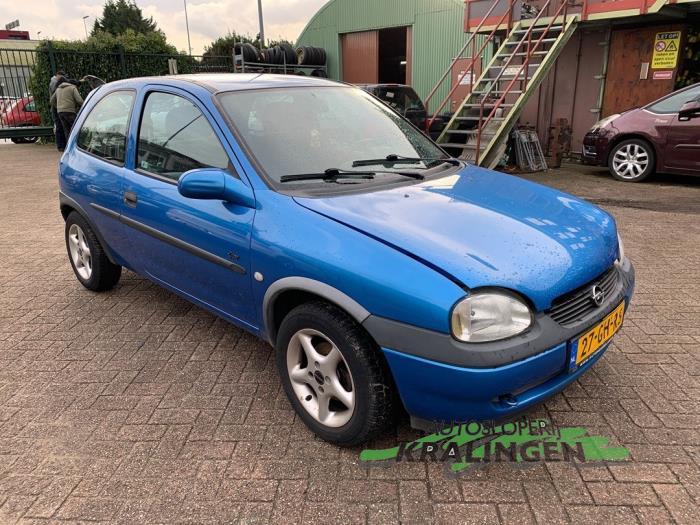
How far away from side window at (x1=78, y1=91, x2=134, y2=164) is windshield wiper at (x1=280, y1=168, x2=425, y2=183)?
1558mm

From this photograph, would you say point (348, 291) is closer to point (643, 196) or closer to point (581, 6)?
point (643, 196)

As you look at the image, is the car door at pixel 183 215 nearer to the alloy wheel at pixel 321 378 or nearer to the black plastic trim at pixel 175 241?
the black plastic trim at pixel 175 241

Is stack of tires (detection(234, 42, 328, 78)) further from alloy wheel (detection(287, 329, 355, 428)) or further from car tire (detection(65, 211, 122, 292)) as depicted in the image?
alloy wheel (detection(287, 329, 355, 428))

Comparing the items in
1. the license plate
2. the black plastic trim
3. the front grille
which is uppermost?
the black plastic trim

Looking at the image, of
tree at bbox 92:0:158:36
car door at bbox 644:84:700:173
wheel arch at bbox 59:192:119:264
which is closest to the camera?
wheel arch at bbox 59:192:119:264

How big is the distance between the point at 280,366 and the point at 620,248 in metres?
1.94

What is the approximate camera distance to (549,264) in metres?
2.29

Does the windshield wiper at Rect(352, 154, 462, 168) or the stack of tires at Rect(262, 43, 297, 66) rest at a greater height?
the stack of tires at Rect(262, 43, 297, 66)

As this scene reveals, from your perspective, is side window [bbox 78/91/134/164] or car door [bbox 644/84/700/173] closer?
side window [bbox 78/91/134/164]

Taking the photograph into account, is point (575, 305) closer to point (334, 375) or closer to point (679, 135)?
point (334, 375)

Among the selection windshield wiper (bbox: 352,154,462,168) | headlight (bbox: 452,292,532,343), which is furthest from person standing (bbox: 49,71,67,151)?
headlight (bbox: 452,292,532,343)

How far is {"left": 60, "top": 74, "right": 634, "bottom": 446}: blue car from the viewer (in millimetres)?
2129

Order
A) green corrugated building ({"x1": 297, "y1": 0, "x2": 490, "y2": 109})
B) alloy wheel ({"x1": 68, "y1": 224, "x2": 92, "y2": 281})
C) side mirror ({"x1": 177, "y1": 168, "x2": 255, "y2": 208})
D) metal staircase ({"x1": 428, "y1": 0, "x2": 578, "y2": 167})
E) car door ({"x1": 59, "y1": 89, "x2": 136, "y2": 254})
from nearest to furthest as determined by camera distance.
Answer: side mirror ({"x1": 177, "y1": 168, "x2": 255, "y2": 208}), car door ({"x1": 59, "y1": 89, "x2": 136, "y2": 254}), alloy wheel ({"x1": 68, "y1": 224, "x2": 92, "y2": 281}), metal staircase ({"x1": 428, "y1": 0, "x2": 578, "y2": 167}), green corrugated building ({"x1": 297, "y1": 0, "x2": 490, "y2": 109})

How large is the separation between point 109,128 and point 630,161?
836 cm
